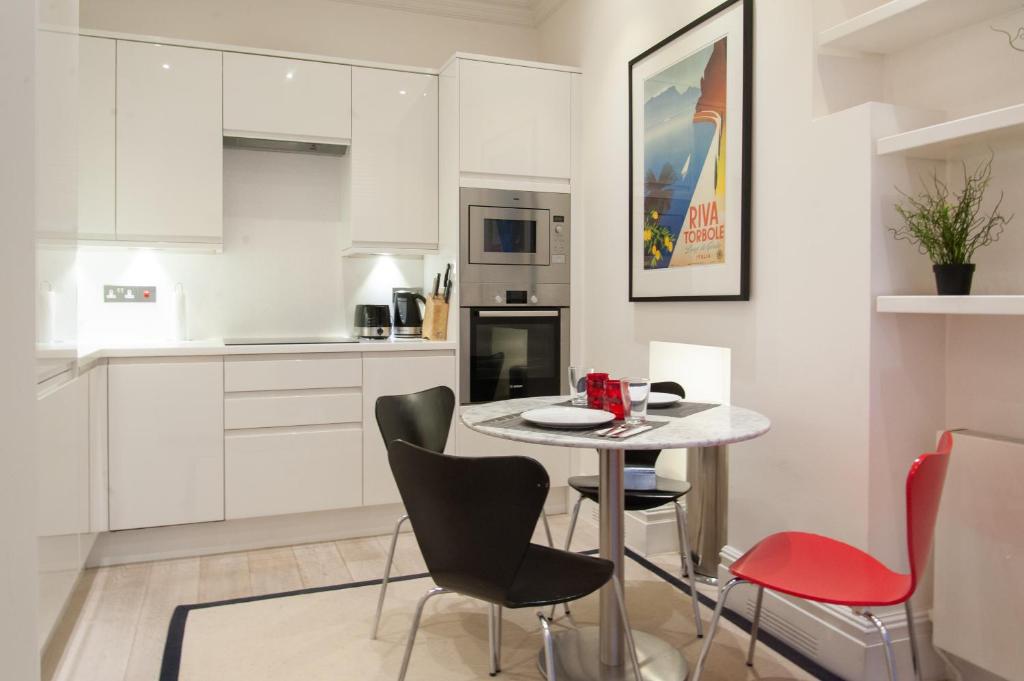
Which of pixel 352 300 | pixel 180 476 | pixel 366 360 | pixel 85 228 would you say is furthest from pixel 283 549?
pixel 85 228

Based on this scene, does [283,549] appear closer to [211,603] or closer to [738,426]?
[211,603]

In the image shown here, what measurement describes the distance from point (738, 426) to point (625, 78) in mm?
2068

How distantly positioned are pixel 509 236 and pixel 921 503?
2519 millimetres

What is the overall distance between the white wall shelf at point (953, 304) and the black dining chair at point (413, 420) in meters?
1.24

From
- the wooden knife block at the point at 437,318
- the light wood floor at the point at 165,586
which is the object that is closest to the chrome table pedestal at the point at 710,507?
the light wood floor at the point at 165,586

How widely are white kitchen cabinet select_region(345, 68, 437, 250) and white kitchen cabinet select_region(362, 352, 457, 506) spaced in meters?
0.64

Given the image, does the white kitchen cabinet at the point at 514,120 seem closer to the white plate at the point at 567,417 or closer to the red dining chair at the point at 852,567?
the white plate at the point at 567,417

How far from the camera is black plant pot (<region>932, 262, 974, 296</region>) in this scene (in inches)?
76.0

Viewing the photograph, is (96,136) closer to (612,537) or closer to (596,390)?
(596,390)

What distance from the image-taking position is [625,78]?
3439 millimetres

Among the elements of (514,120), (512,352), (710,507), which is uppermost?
(514,120)

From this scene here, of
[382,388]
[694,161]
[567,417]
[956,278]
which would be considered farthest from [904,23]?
[382,388]

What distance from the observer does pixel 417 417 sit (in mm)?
2422

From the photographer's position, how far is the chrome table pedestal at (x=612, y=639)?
214 centimetres
